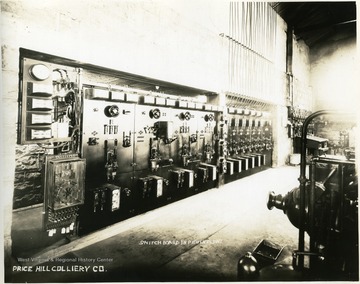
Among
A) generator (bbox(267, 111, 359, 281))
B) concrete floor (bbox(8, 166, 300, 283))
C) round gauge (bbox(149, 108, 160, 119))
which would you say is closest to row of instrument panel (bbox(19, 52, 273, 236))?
round gauge (bbox(149, 108, 160, 119))

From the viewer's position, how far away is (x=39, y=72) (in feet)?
6.90

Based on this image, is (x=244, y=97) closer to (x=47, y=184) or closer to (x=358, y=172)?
(x=358, y=172)

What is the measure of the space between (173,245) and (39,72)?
2067 millimetres

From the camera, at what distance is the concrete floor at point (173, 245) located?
2088 mm

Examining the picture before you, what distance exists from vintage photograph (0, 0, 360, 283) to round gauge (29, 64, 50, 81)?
0.01 meters

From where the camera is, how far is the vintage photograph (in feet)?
6.43

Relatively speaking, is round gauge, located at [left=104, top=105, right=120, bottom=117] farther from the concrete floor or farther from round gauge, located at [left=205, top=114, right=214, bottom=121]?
round gauge, located at [left=205, top=114, right=214, bottom=121]

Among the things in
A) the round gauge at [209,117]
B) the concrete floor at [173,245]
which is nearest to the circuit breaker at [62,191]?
the concrete floor at [173,245]

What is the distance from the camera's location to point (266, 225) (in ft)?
9.82

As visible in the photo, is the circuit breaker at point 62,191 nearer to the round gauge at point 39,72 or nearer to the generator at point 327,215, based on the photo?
the round gauge at point 39,72

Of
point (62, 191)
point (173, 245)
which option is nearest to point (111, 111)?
point (62, 191)

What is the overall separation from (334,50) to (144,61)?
340 centimetres

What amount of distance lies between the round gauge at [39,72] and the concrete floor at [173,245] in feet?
5.25

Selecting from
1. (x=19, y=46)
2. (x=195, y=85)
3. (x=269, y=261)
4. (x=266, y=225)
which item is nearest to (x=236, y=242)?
(x=269, y=261)
